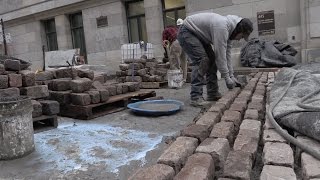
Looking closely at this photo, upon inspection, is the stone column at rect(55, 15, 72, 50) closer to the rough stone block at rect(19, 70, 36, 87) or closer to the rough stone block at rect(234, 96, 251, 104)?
the rough stone block at rect(19, 70, 36, 87)

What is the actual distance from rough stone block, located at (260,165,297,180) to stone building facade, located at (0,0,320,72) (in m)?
7.80

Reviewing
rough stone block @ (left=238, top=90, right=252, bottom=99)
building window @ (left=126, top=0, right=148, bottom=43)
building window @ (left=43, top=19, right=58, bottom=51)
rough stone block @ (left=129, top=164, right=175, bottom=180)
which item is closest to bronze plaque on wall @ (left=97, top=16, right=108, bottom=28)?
building window @ (left=126, top=0, right=148, bottom=43)

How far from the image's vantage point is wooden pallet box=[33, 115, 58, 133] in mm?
4000

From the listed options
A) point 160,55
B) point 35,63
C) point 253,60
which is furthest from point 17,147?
point 35,63

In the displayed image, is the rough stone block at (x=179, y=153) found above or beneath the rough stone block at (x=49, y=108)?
beneath

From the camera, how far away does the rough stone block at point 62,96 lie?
4.69 metres

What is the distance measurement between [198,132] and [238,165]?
2.22 feet

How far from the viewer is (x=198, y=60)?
4.55 meters

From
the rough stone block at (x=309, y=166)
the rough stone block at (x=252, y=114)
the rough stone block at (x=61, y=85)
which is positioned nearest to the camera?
the rough stone block at (x=309, y=166)

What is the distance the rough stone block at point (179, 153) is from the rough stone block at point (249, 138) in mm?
302

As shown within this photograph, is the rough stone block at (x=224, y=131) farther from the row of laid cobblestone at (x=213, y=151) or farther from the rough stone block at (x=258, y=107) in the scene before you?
the rough stone block at (x=258, y=107)

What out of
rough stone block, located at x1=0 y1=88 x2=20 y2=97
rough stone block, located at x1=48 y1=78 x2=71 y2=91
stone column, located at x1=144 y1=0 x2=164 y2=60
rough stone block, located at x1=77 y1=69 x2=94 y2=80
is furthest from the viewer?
Answer: stone column, located at x1=144 y1=0 x2=164 y2=60

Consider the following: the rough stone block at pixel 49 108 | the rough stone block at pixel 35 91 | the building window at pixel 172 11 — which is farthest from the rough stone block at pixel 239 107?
the building window at pixel 172 11

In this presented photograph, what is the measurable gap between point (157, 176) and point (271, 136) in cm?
104
